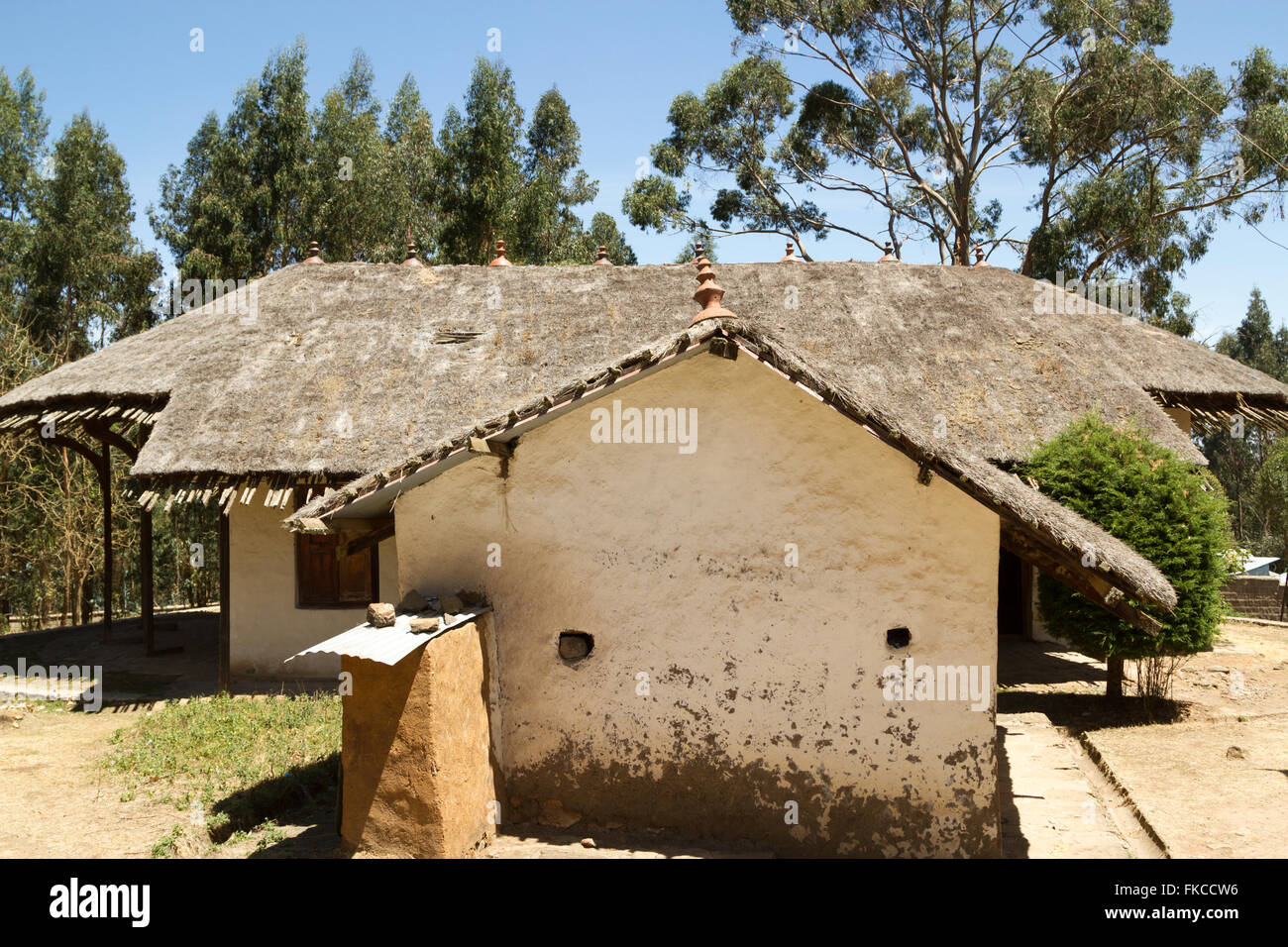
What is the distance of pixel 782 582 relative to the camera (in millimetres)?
5430

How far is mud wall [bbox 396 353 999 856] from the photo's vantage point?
17.5 feet

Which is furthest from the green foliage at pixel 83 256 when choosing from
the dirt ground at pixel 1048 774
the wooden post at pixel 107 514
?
the dirt ground at pixel 1048 774

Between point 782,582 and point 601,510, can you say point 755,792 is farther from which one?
point 601,510

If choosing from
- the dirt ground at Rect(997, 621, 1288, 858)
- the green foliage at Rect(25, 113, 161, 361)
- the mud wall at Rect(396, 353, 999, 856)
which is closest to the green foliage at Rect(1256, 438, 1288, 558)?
the dirt ground at Rect(997, 621, 1288, 858)

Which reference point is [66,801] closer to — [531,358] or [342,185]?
[531,358]

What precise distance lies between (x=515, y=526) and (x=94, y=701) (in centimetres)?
755

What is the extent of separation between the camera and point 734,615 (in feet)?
17.9

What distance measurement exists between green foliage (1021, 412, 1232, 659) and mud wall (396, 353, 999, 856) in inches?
185

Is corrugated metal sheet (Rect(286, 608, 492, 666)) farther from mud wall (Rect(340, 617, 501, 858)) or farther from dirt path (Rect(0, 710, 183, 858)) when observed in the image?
dirt path (Rect(0, 710, 183, 858))

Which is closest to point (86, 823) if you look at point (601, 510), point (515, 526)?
point (515, 526)

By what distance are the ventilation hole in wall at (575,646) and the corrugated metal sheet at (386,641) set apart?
58 centimetres

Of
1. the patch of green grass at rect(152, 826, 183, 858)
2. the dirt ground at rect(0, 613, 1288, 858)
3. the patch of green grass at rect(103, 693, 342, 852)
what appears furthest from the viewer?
the patch of green grass at rect(103, 693, 342, 852)

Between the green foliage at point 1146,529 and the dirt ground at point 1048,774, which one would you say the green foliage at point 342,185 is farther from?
the green foliage at point 1146,529

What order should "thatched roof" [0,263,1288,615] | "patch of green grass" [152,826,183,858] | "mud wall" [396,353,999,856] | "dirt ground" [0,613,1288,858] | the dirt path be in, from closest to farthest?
"mud wall" [396,353,999,856] < "patch of green grass" [152,826,183,858] < "dirt ground" [0,613,1288,858] < the dirt path < "thatched roof" [0,263,1288,615]
